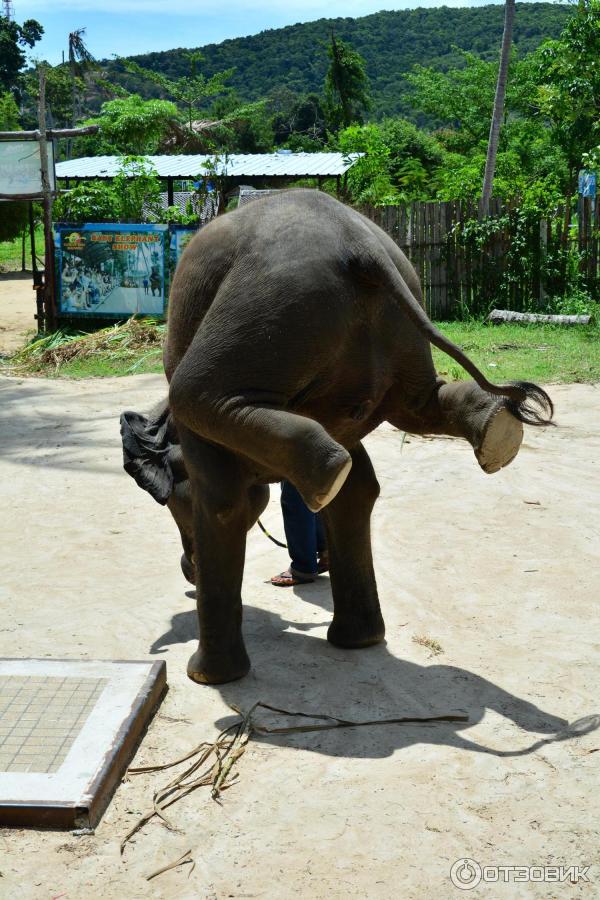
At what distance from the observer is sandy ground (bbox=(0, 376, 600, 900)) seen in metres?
2.68

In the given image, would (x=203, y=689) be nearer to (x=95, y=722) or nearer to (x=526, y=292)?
(x=95, y=722)

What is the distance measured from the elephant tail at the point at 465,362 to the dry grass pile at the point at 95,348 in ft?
29.1

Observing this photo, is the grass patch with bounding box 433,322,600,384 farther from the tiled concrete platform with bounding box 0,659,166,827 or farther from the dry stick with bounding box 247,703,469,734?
the tiled concrete platform with bounding box 0,659,166,827

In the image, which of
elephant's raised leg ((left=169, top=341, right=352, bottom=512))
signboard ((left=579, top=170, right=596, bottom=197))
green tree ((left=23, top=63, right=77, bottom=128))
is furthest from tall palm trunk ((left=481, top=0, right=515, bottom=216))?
green tree ((left=23, top=63, right=77, bottom=128))

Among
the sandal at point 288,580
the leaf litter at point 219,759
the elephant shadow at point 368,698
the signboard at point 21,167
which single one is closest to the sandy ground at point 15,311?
the signboard at point 21,167

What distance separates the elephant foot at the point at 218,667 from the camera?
3820 mm

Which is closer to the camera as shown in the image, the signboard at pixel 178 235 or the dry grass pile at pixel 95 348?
the dry grass pile at pixel 95 348

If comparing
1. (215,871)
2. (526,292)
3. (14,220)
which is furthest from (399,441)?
(14,220)

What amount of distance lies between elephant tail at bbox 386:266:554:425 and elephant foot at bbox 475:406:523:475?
0.04 m

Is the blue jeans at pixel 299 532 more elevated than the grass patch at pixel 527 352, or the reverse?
the grass patch at pixel 527 352

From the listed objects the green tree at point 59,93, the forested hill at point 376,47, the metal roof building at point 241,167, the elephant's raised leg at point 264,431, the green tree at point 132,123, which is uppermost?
the forested hill at point 376,47

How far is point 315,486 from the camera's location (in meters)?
3.01

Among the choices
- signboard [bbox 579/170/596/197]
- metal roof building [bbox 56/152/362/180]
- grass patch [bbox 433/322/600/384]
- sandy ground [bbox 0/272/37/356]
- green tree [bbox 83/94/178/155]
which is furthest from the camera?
metal roof building [bbox 56/152/362/180]

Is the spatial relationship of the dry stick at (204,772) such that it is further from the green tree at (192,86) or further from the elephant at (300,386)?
the green tree at (192,86)
